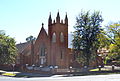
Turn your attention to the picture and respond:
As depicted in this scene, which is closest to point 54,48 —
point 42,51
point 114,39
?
point 42,51

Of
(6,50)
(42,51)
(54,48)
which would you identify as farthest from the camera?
(42,51)

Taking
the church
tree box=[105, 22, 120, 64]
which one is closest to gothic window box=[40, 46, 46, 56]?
the church

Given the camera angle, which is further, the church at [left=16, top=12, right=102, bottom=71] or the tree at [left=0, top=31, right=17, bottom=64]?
the church at [left=16, top=12, right=102, bottom=71]

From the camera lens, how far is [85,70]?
1577 inches

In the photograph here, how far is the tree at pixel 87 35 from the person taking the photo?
4541cm

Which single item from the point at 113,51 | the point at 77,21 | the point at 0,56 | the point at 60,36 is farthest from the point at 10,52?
the point at 113,51

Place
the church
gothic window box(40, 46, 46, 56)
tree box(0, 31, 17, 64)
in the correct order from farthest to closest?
gothic window box(40, 46, 46, 56) < the church < tree box(0, 31, 17, 64)

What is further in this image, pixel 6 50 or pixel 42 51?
pixel 42 51

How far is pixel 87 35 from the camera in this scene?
45.8 m

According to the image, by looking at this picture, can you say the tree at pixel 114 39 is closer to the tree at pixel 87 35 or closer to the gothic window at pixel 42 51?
the tree at pixel 87 35

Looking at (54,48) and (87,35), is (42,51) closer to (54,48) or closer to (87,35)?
(54,48)

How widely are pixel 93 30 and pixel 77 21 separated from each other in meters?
4.54

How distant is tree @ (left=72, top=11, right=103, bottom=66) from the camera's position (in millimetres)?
45406

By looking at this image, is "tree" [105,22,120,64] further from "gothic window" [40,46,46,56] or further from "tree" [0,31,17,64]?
"tree" [0,31,17,64]
